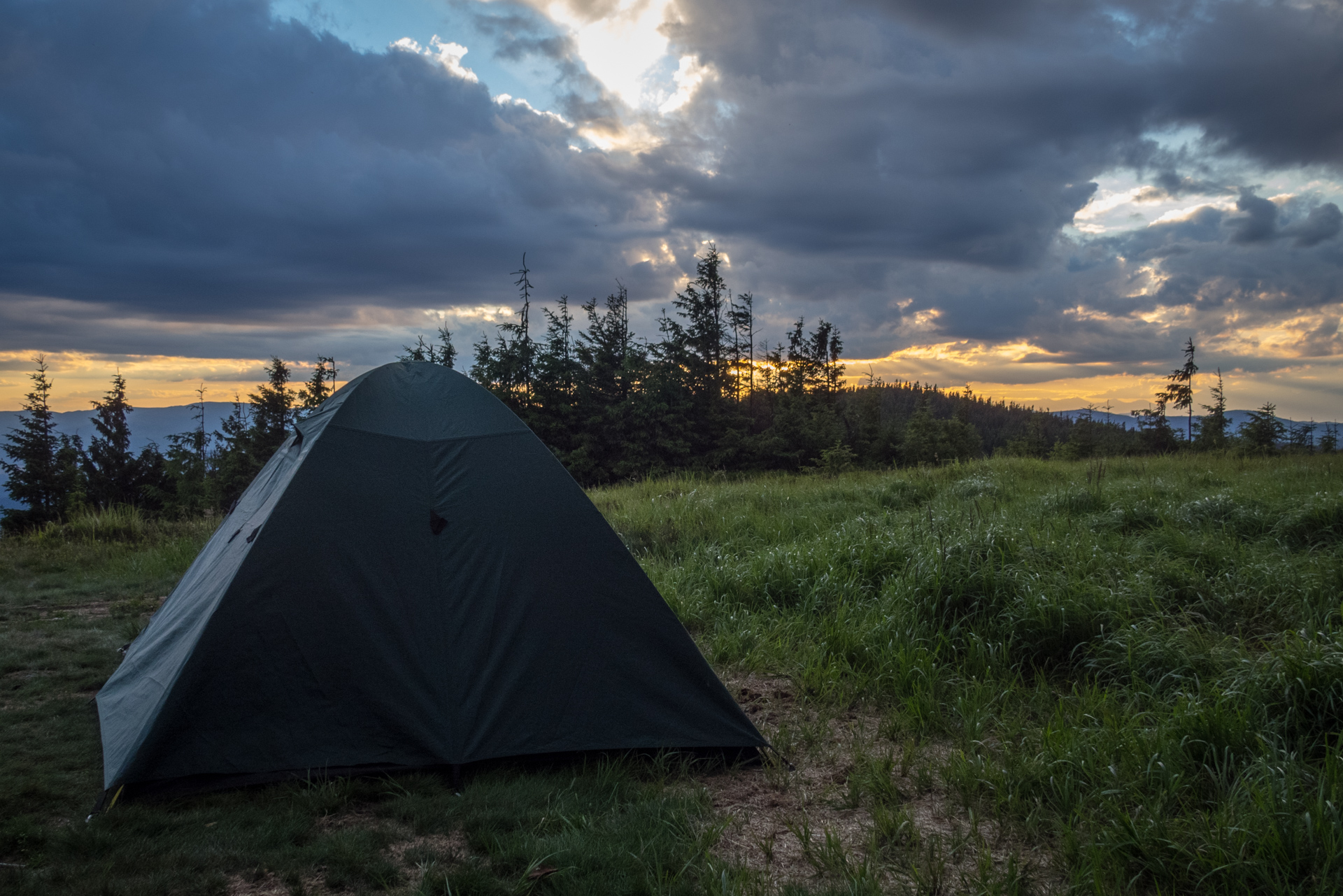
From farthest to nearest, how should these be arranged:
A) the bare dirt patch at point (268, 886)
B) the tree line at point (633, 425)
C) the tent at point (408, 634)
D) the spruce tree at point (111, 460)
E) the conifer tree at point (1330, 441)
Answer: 1. the spruce tree at point (111, 460)
2. the tree line at point (633, 425)
3. the conifer tree at point (1330, 441)
4. the tent at point (408, 634)
5. the bare dirt patch at point (268, 886)

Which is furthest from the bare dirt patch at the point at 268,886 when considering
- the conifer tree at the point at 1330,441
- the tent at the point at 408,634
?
the conifer tree at the point at 1330,441

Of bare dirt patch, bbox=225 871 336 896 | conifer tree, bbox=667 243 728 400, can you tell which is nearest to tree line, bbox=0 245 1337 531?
conifer tree, bbox=667 243 728 400

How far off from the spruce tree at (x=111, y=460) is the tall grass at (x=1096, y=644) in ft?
166

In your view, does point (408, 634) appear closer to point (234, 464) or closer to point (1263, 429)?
point (1263, 429)

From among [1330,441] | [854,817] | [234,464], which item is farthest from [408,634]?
[234,464]

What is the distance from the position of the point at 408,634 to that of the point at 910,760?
2887 millimetres

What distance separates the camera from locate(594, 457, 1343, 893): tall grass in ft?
9.05

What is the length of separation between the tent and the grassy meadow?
0.22 m

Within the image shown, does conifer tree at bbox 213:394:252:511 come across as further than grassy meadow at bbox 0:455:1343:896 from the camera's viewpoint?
Yes

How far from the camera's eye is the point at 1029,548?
5.75 metres

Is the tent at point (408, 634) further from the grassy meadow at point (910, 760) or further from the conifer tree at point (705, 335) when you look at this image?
the conifer tree at point (705, 335)

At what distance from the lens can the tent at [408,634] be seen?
3.42 meters

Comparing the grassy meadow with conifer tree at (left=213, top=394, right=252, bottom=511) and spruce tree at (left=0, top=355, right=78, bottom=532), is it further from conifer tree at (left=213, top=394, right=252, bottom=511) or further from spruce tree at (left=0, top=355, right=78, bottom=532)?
spruce tree at (left=0, top=355, right=78, bottom=532)

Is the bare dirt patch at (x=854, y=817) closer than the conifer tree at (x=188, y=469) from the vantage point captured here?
Yes
